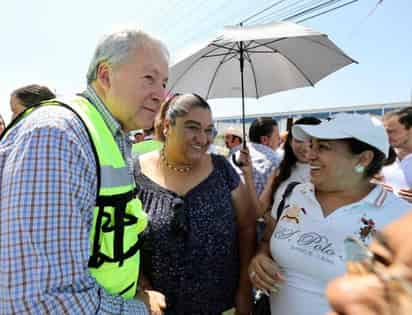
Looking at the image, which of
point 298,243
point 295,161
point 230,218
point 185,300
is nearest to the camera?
point 298,243

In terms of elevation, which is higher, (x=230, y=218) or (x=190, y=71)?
(x=190, y=71)

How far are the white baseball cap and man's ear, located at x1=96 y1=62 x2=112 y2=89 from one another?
3.77 feet

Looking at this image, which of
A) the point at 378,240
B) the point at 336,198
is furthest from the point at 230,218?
the point at 378,240

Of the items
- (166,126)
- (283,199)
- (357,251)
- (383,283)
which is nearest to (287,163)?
(283,199)

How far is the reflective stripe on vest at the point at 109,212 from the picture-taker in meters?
1.10

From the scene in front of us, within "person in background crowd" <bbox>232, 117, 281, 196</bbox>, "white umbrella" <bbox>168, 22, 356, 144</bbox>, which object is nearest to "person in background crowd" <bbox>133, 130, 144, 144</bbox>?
"person in background crowd" <bbox>232, 117, 281, 196</bbox>

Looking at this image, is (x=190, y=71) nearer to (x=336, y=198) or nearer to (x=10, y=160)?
(x=336, y=198)

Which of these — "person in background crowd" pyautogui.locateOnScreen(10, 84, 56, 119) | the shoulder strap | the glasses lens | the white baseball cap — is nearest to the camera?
the glasses lens

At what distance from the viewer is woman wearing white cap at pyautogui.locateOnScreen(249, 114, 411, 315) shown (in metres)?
1.66

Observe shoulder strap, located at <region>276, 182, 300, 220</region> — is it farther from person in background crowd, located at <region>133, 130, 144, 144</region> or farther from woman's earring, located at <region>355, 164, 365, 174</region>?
person in background crowd, located at <region>133, 130, 144, 144</region>

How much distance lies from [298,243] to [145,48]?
1.22 meters

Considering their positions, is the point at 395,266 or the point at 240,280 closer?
the point at 395,266

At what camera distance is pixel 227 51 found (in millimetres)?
3467

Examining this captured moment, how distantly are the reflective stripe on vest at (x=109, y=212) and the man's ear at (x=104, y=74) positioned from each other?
4.3 inches
